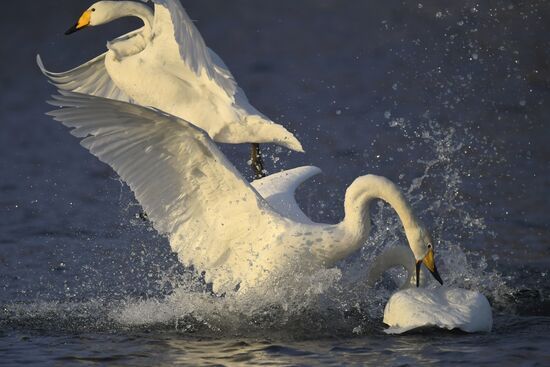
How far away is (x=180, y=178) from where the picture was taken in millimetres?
8719

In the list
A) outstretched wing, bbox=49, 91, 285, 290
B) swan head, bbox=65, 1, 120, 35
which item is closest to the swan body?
swan head, bbox=65, 1, 120, 35

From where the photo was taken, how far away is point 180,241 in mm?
8969

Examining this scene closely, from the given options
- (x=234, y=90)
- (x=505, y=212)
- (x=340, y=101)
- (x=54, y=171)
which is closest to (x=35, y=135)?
(x=54, y=171)

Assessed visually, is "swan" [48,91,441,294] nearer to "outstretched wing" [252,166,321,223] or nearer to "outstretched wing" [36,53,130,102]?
"outstretched wing" [252,166,321,223]

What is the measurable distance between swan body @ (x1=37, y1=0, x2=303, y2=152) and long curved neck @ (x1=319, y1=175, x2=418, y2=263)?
1783 millimetres

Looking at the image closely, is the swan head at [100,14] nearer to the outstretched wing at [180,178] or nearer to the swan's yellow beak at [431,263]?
the outstretched wing at [180,178]

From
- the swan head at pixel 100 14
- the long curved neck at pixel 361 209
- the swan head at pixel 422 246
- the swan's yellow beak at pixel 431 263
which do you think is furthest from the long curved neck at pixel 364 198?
the swan head at pixel 100 14

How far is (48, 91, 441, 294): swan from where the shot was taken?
845 centimetres

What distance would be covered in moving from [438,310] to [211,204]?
1676 mm

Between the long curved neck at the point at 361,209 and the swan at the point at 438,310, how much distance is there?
0.44 meters

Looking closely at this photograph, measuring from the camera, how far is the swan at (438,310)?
8.15 meters

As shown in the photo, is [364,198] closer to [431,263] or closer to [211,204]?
[431,263]

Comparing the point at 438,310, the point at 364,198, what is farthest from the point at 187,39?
the point at 438,310

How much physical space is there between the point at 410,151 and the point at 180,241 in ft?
15.6
